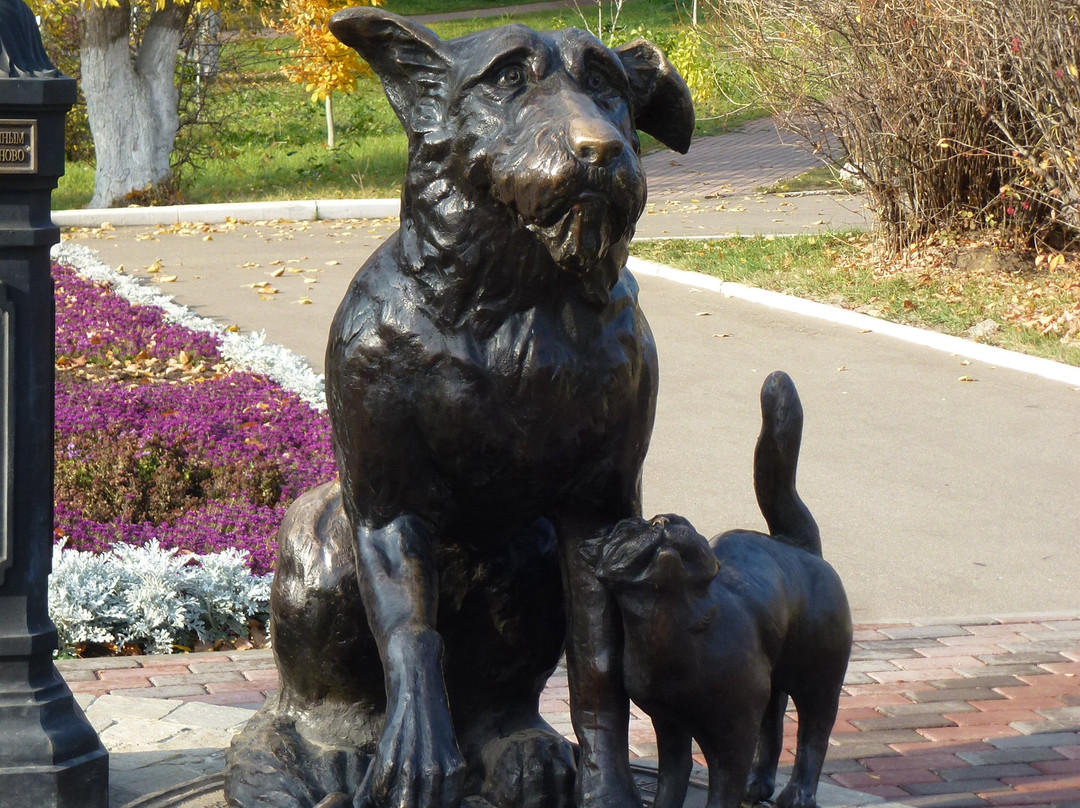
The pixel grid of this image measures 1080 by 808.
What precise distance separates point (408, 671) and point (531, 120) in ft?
3.25

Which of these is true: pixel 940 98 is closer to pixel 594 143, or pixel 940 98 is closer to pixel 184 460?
pixel 184 460

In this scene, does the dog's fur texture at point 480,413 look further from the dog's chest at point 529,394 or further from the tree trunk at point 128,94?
the tree trunk at point 128,94

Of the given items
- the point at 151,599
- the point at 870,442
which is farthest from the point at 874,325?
the point at 151,599

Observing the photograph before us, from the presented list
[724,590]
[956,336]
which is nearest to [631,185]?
[724,590]

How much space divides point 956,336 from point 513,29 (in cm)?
941

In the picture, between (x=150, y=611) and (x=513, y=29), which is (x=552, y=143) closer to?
(x=513, y=29)

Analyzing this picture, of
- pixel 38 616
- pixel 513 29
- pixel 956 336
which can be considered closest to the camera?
pixel 513 29

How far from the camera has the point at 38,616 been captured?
3.66m

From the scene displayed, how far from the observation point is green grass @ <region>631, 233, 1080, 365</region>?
36.8 ft

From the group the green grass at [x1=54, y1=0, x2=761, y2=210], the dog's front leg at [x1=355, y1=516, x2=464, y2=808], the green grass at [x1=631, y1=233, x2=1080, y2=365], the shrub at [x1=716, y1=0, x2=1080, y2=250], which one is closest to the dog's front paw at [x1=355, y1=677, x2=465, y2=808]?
the dog's front leg at [x1=355, y1=516, x2=464, y2=808]

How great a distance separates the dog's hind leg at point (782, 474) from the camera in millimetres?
2904

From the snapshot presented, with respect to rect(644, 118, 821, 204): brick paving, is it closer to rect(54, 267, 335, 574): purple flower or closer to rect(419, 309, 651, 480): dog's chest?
rect(54, 267, 335, 574): purple flower

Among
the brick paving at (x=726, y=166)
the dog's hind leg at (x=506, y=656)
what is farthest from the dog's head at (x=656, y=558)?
the brick paving at (x=726, y=166)

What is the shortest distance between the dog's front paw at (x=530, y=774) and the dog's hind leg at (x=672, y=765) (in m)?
0.23
